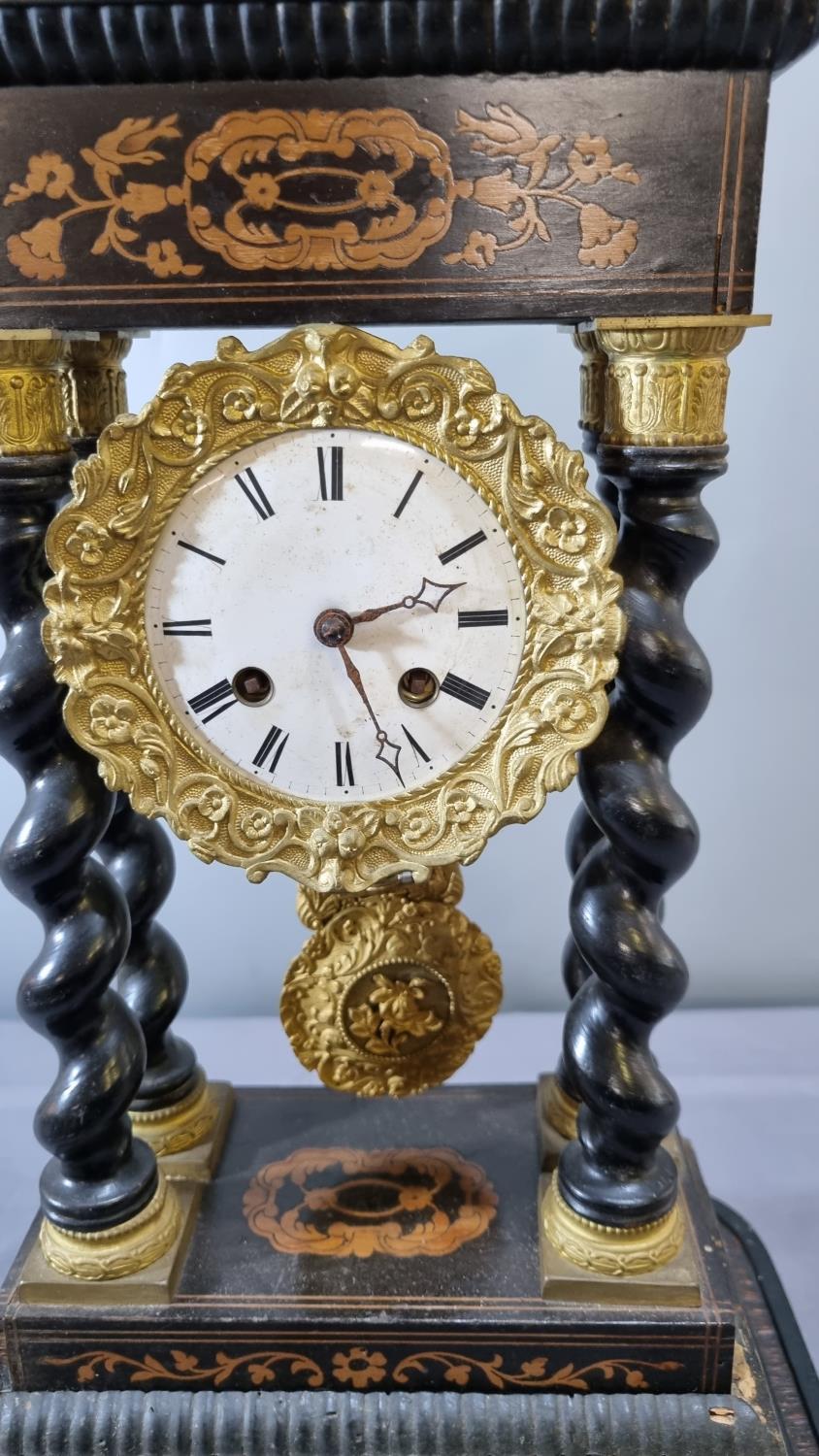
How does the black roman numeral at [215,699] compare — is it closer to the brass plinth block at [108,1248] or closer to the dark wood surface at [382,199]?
the dark wood surface at [382,199]

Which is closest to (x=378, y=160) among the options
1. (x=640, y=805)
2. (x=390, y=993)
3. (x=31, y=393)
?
(x=31, y=393)

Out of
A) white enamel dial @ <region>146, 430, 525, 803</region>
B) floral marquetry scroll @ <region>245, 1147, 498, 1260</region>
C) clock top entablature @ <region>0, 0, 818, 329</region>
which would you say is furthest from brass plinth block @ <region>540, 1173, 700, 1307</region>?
clock top entablature @ <region>0, 0, 818, 329</region>

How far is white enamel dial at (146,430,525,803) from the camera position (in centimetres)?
120

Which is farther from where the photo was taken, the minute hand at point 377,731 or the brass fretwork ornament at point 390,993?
the brass fretwork ornament at point 390,993

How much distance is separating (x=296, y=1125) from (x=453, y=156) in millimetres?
1164

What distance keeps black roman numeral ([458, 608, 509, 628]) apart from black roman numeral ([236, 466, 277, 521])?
202mm

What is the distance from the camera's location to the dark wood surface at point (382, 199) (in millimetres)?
1107

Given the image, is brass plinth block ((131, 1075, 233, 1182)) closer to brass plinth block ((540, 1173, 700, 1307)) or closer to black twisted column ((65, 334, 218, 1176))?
black twisted column ((65, 334, 218, 1176))

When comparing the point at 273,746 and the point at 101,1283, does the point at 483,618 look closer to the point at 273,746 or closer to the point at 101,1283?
the point at 273,746

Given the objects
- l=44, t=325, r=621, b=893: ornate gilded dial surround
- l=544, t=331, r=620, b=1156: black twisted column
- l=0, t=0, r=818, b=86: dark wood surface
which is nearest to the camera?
l=0, t=0, r=818, b=86: dark wood surface

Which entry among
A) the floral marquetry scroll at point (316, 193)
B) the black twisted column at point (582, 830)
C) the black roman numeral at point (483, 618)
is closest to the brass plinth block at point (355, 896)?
the black twisted column at point (582, 830)

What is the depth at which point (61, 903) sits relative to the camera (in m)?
1.33

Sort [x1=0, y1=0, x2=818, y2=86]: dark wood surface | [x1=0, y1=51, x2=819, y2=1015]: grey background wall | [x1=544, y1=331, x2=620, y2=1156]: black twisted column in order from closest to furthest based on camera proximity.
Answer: [x1=0, y1=0, x2=818, y2=86]: dark wood surface → [x1=544, y1=331, x2=620, y2=1156]: black twisted column → [x1=0, y1=51, x2=819, y2=1015]: grey background wall

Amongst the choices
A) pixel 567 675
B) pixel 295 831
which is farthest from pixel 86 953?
pixel 567 675
